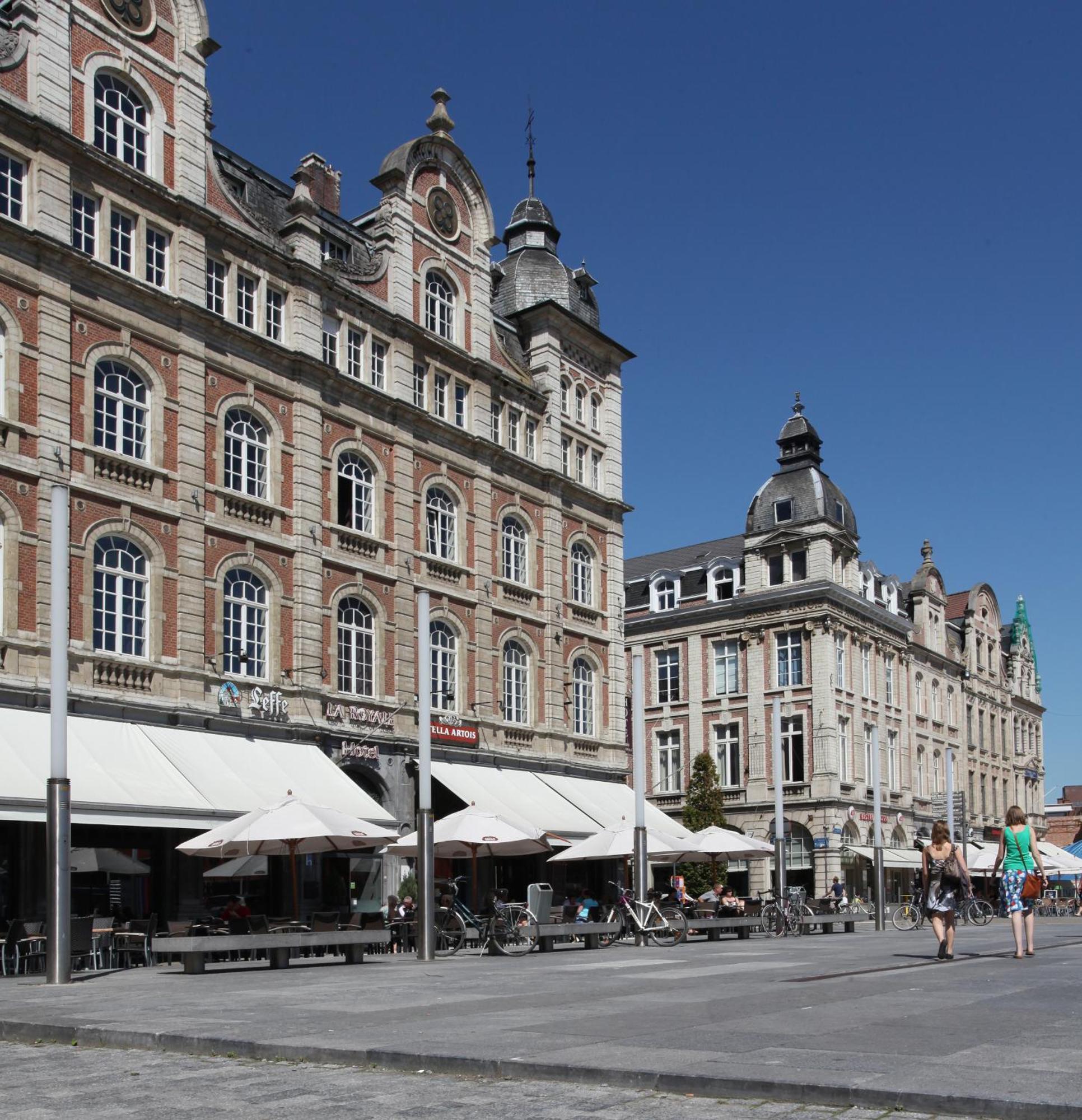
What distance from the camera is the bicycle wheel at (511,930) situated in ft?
77.6

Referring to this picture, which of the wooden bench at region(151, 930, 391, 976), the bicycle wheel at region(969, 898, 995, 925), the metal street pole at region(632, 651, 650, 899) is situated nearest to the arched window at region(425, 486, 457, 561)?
the metal street pole at region(632, 651, 650, 899)

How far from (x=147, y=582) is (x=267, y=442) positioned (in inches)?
194

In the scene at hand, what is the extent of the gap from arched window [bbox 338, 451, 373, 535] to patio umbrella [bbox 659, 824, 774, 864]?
33.4 ft

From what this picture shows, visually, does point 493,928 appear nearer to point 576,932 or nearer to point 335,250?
point 576,932

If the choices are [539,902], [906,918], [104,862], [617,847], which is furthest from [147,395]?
[906,918]

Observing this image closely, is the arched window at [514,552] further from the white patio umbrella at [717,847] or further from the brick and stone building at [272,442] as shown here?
the white patio umbrella at [717,847]

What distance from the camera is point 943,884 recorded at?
57.9ft

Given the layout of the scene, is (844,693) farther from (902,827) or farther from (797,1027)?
(797,1027)

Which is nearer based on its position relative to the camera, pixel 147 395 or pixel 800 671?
pixel 147 395

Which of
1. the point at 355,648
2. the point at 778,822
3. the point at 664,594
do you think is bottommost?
the point at 778,822

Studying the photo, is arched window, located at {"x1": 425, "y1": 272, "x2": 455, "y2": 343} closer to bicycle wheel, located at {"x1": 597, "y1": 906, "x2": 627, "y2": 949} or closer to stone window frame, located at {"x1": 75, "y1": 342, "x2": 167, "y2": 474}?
stone window frame, located at {"x1": 75, "y1": 342, "x2": 167, "y2": 474}

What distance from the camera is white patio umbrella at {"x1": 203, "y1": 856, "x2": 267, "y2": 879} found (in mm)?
26609

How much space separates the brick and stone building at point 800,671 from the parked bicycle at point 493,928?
34663 millimetres

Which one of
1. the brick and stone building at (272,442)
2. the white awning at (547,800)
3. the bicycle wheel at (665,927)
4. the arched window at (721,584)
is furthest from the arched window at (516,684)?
the arched window at (721,584)
